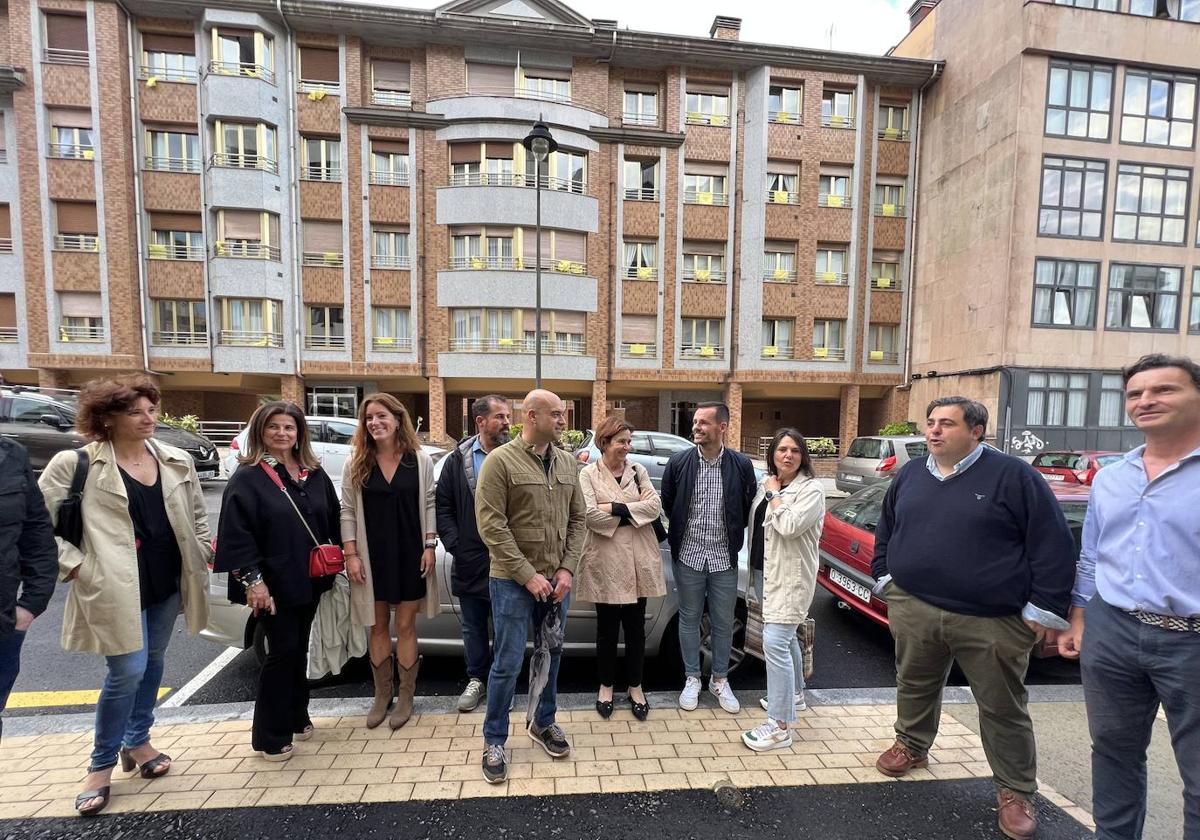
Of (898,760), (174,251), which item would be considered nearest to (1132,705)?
(898,760)

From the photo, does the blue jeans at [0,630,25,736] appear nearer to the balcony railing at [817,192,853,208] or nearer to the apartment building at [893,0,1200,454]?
the apartment building at [893,0,1200,454]

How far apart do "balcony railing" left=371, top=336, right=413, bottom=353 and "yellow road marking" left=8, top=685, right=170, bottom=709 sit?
15515mm

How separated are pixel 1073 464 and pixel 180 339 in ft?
82.5

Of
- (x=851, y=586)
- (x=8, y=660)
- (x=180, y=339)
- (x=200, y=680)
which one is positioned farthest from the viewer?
(x=180, y=339)

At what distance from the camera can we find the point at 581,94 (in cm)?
1791

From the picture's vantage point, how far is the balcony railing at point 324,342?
17.9m

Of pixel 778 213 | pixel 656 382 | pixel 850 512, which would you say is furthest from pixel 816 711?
pixel 778 213

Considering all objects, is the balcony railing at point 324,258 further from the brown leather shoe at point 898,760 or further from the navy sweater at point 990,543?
the brown leather shoe at point 898,760

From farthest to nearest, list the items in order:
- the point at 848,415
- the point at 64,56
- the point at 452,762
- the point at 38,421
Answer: the point at 848,415, the point at 64,56, the point at 38,421, the point at 452,762

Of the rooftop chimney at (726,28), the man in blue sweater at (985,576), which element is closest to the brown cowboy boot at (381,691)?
the man in blue sweater at (985,576)

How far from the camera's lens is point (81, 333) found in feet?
55.1

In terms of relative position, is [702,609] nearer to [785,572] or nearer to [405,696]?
[785,572]

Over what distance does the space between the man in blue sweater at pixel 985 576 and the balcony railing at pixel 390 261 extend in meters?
18.4

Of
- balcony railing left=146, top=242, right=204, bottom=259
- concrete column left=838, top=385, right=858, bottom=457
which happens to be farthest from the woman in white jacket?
balcony railing left=146, top=242, right=204, bottom=259
